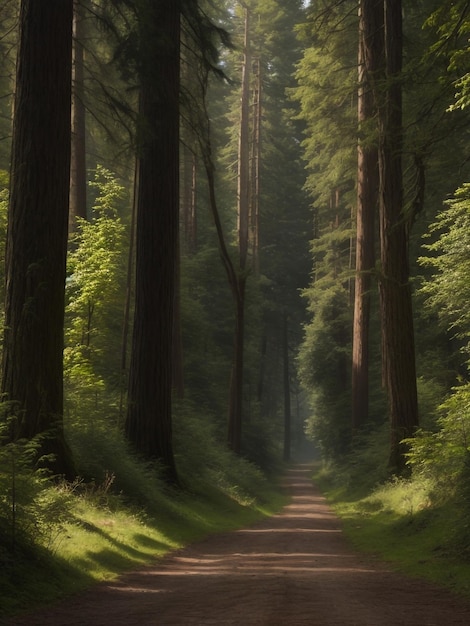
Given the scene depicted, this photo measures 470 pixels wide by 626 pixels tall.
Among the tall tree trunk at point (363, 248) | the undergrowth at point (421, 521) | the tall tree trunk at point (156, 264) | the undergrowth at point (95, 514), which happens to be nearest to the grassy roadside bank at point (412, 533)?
the undergrowth at point (421, 521)

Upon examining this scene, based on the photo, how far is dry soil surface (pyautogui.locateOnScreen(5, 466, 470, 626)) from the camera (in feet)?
19.4

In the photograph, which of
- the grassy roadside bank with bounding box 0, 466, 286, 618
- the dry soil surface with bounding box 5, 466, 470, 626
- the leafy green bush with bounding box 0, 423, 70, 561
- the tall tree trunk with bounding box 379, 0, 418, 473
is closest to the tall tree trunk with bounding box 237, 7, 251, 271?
the tall tree trunk with bounding box 379, 0, 418, 473

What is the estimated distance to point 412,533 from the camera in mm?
12055

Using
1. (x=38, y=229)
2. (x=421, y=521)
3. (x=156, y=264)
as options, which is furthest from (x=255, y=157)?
(x=38, y=229)

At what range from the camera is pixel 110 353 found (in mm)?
21531

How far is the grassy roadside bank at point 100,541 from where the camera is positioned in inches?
262

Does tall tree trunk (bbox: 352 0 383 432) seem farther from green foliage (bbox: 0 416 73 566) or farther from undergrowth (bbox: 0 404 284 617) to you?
green foliage (bbox: 0 416 73 566)

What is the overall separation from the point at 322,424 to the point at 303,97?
18707 millimetres

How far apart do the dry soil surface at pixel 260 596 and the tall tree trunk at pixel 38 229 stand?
278cm

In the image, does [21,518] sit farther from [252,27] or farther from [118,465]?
[252,27]

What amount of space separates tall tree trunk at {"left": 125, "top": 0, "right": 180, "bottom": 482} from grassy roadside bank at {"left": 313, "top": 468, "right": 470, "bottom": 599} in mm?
4379

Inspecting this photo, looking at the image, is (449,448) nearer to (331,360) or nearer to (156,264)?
(156,264)

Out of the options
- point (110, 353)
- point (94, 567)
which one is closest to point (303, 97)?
point (110, 353)

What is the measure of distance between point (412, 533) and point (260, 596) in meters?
5.94
